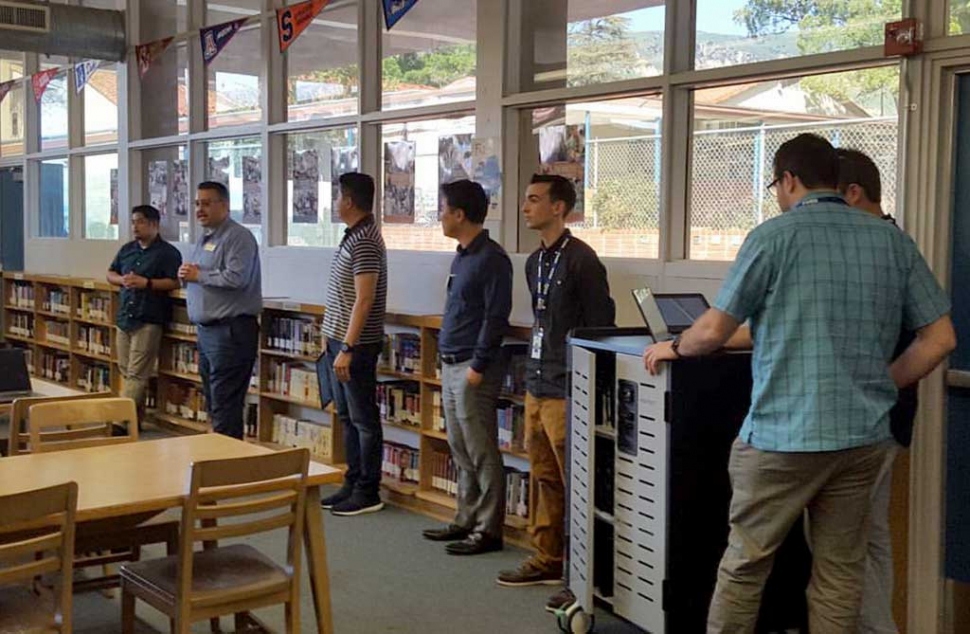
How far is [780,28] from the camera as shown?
442cm

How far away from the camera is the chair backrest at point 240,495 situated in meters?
3.04

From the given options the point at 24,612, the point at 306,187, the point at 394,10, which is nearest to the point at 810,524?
the point at 24,612

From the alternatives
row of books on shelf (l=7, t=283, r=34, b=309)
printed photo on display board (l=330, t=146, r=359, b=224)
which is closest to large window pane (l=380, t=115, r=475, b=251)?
printed photo on display board (l=330, t=146, r=359, b=224)

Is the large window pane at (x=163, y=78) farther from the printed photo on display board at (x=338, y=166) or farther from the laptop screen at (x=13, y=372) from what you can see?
the laptop screen at (x=13, y=372)

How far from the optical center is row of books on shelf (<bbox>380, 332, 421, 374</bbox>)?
5824 millimetres

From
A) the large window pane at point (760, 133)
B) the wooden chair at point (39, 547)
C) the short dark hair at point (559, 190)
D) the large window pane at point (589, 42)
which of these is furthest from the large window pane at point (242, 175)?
the wooden chair at point (39, 547)

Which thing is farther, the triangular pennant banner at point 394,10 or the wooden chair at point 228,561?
the triangular pennant banner at point 394,10

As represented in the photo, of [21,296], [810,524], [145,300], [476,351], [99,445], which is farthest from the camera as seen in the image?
[21,296]

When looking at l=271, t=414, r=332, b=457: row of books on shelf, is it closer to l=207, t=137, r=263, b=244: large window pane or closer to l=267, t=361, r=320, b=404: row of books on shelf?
l=267, t=361, r=320, b=404: row of books on shelf

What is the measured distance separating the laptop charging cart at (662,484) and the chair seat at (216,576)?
1142mm

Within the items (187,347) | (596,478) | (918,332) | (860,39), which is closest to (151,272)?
A: (187,347)

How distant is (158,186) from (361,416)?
4369 millimetres

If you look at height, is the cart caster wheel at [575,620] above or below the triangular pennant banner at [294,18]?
below

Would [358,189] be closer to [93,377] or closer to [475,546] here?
[475,546]
